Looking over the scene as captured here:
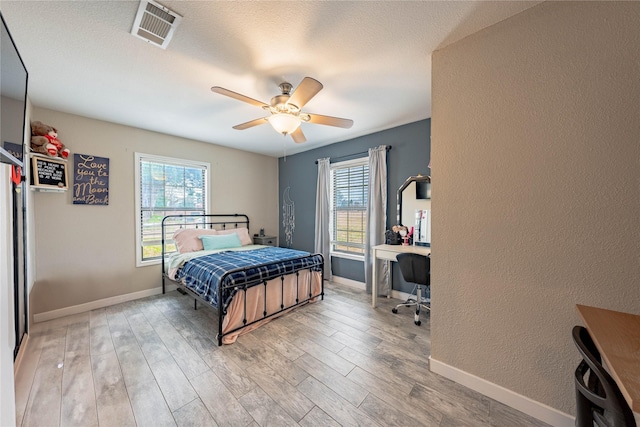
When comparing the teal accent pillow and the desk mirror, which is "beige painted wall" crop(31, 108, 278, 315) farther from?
the desk mirror

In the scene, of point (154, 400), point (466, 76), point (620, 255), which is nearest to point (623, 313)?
point (620, 255)

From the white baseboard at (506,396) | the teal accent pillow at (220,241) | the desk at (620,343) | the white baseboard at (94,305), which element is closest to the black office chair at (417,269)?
the white baseboard at (506,396)

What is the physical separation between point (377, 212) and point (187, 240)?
9.46ft

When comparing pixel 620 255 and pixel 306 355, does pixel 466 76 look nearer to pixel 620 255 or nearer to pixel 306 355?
pixel 620 255

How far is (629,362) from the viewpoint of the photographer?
807 millimetres

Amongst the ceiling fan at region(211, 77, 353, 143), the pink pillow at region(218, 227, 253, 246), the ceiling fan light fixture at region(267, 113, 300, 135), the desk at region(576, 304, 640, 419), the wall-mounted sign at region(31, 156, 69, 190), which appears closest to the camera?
the desk at region(576, 304, 640, 419)

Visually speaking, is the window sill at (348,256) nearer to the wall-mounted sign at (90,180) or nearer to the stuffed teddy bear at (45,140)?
the wall-mounted sign at (90,180)

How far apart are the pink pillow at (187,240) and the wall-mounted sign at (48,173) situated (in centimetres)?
132

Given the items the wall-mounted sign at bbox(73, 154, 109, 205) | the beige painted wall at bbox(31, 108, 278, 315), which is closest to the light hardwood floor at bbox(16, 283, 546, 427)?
the beige painted wall at bbox(31, 108, 278, 315)

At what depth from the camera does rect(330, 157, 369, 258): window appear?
154 inches

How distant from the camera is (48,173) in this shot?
2.59 m

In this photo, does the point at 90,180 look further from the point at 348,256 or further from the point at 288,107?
the point at 348,256

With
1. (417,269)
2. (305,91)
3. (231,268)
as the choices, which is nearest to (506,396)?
(417,269)

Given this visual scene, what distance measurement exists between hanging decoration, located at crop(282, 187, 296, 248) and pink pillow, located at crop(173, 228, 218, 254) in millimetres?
1765
